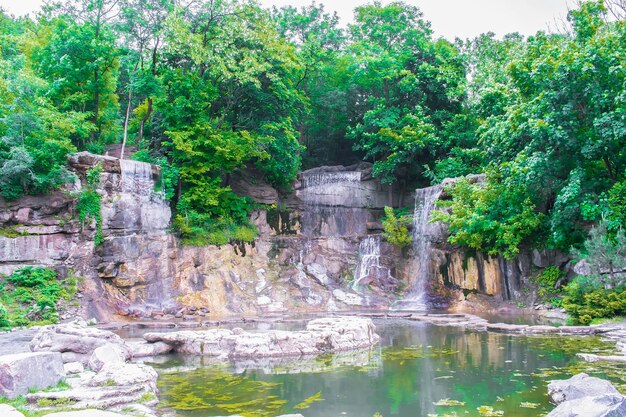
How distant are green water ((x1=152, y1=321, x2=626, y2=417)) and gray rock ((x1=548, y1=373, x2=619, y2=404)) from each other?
201 millimetres

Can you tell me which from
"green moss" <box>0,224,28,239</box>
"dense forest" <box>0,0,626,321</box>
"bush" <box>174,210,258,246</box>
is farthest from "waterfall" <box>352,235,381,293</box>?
"green moss" <box>0,224,28,239</box>

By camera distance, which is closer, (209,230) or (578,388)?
(578,388)

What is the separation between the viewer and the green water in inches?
297

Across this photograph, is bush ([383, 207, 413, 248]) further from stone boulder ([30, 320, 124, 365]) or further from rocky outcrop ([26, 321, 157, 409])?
stone boulder ([30, 320, 124, 365])

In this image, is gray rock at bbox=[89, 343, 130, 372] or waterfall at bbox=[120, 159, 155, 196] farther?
waterfall at bbox=[120, 159, 155, 196]

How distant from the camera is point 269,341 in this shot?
12430 mm

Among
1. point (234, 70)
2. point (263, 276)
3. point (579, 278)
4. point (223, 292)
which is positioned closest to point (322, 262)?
point (263, 276)

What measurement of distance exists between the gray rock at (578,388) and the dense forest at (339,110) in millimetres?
8126

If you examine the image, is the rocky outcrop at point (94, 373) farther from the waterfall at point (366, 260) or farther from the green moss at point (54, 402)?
the waterfall at point (366, 260)

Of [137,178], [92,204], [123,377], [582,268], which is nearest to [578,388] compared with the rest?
[123,377]

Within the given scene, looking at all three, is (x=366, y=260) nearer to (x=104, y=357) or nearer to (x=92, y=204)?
(x=92, y=204)

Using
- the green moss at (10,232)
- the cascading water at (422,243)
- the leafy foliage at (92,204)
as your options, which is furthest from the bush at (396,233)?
the green moss at (10,232)

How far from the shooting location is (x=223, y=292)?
22.9 m

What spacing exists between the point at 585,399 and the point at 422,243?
65.0 ft
